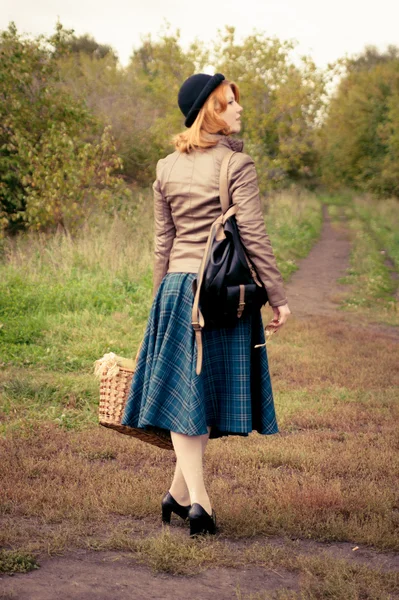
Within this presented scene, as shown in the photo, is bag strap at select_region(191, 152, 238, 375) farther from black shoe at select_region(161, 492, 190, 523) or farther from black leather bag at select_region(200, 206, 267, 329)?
black shoe at select_region(161, 492, 190, 523)

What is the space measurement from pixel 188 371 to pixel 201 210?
0.75 meters

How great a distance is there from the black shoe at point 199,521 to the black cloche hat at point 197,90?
1859 mm

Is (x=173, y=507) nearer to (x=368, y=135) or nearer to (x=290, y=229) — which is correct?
(x=290, y=229)

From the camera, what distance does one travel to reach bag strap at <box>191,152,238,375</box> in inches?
130

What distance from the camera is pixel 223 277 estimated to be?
3.26 meters

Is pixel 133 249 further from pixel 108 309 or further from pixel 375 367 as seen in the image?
pixel 375 367

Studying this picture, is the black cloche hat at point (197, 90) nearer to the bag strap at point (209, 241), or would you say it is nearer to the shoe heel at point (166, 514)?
the bag strap at point (209, 241)

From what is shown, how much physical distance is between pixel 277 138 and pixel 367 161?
14711 mm

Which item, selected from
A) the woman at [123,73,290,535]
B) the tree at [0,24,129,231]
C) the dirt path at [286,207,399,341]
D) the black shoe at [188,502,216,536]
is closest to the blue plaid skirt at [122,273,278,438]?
the woman at [123,73,290,535]

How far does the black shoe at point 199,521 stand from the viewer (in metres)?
3.48

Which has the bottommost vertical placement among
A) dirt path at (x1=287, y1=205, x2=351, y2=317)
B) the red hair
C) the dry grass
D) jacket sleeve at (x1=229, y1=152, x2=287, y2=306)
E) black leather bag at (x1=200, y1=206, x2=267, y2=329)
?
dirt path at (x1=287, y1=205, x2=351, y2=317)

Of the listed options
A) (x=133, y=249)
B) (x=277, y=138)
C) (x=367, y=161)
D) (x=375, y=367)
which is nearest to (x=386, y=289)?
(x=133, y=249)

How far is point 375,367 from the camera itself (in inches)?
306

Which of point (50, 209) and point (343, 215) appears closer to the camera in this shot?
point (50, 209)
